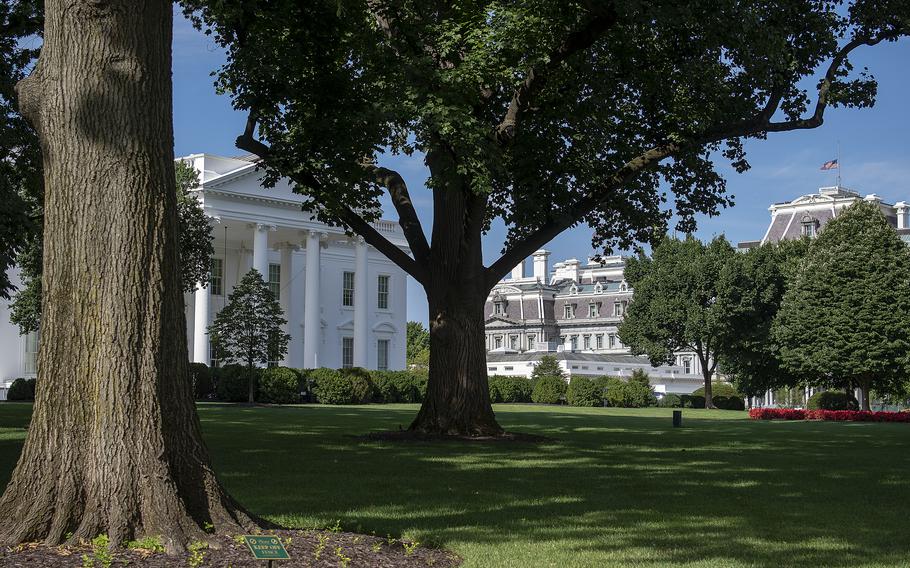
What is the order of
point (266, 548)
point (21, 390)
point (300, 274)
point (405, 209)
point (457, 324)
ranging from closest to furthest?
point (266, 548), point (457, 324), point (405, 209), point (21, 390), point (300, 274)

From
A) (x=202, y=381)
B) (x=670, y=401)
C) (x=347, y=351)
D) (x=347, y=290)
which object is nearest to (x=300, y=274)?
(x=347, y=290)

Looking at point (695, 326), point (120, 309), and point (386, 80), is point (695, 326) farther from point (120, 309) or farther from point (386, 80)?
point (120, 309)

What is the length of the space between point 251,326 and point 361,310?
693 inches

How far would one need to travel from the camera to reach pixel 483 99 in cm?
2028

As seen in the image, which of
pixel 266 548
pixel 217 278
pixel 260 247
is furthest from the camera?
pixel 217 278

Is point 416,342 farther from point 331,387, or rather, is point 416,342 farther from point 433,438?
point 433,438

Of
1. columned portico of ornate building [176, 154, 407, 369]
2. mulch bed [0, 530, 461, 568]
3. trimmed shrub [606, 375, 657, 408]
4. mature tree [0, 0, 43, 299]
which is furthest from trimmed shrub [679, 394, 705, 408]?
mulch bed [0, 530, 461, 568]

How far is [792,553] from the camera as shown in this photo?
8.30 metres

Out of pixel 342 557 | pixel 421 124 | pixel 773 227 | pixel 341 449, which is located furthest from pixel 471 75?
pixel 773 227

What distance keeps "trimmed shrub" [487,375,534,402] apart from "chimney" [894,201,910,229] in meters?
47.2

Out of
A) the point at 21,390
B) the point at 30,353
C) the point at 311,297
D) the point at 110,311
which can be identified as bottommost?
the point at 21,390

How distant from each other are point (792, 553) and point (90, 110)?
6.33 metres

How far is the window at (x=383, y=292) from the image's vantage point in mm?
67250

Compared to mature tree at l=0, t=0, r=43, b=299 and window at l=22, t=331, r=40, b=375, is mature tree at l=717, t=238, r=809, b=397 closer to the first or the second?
window at l=22, t=331, r=40, b=375
